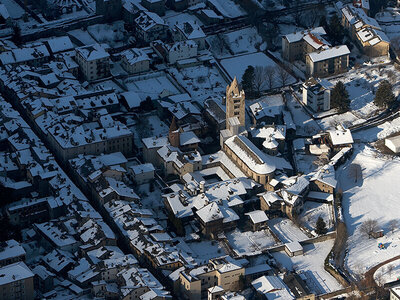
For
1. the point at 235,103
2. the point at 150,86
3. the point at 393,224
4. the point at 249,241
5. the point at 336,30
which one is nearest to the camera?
the point at 249,241

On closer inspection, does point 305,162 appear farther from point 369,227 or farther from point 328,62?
point 328,62

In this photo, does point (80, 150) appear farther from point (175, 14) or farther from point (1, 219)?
point (175, 14)

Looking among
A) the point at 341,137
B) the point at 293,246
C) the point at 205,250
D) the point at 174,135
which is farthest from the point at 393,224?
the point at 174,135

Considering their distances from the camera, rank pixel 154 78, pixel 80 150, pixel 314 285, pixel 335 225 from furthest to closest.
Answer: pixel 154 78 → pixel 80 150 → pixel 335 225 → pixel 314 285

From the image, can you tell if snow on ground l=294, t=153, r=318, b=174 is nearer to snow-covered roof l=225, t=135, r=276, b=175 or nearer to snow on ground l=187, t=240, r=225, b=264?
snow-covered roof l=225, t=135, r=276, b=175

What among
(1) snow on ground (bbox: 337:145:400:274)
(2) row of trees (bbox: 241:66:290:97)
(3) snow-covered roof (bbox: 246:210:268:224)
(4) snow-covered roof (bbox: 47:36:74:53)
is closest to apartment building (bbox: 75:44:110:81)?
(4) snow-covered roof (bbox: 47:36:74:53)

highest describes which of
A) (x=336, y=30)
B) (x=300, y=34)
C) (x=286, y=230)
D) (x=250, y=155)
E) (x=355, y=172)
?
(x=336, y=30)

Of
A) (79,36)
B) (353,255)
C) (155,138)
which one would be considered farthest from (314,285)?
(79,36)
